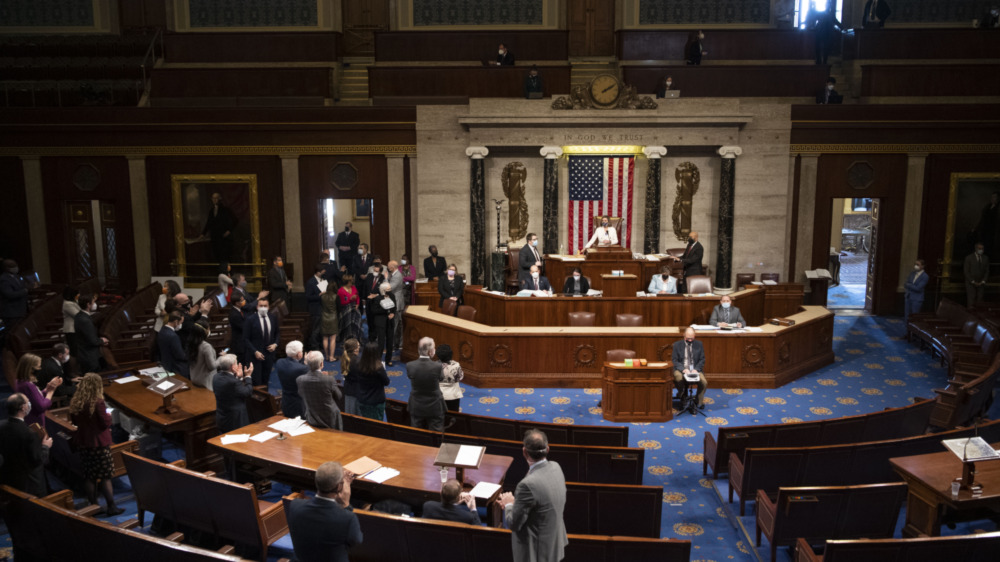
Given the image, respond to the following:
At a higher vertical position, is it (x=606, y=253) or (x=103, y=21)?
(x=103, y=21)

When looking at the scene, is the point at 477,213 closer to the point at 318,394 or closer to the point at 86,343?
the point at 86,343

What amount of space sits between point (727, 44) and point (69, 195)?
15.0 meters

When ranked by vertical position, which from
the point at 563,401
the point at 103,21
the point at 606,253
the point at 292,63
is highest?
the point at 103,21

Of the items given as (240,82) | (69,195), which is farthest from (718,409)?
(69,195)

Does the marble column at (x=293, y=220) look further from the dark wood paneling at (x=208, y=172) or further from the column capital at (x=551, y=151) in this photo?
the column capital at (x=551, y=151)

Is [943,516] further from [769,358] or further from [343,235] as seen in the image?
[343,235]

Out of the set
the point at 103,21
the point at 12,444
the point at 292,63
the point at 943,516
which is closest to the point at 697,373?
the point at 943,516

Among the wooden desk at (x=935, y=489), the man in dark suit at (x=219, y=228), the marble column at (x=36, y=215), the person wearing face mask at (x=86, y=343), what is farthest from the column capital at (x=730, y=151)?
the marble column at (x=36, y=215)

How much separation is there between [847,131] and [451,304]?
366 inches

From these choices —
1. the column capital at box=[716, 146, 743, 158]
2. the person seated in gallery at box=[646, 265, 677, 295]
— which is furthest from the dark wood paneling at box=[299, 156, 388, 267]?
the column capital at box=[716, 146, 743, 158]

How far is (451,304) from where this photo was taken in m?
12.6

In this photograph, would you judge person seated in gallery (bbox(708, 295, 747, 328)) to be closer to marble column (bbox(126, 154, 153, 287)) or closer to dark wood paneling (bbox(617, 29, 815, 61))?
dark wood paneling (bbox(617, 29, 815, 61))

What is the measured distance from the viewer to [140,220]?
53.5 ft

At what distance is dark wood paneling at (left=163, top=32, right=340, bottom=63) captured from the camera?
17.7m
